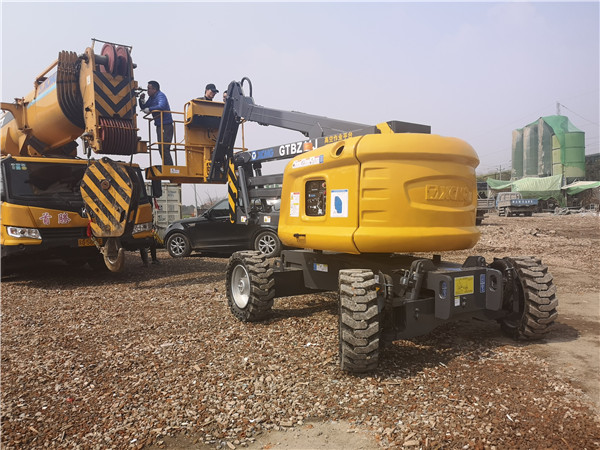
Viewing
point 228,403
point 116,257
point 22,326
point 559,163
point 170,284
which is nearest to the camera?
point 228,403

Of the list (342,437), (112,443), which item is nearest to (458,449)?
(342,437)

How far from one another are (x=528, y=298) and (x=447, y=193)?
1.35 m

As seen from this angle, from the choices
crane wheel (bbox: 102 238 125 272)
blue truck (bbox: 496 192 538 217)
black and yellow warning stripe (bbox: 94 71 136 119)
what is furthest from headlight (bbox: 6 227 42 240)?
blue truck (bbox: 496 192 538 217)

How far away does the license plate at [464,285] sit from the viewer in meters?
3.77

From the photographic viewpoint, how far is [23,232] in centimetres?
696

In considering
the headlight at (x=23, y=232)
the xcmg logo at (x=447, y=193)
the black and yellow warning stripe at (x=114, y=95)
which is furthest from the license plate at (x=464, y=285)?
the headlight at (x=23, y=232)

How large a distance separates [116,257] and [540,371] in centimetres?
608

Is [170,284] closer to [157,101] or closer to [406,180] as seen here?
[157,101]

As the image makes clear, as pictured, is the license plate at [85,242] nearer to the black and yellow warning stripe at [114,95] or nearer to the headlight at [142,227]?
the headlight at [142,227]

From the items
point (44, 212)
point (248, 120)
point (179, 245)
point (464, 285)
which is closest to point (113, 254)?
point (44, 212)

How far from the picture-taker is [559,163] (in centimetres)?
4538

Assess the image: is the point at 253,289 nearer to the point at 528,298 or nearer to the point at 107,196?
the point at 528,298

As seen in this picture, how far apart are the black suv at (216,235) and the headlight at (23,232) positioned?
4.14 meters

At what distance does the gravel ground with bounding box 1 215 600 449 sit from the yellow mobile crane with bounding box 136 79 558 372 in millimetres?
348
